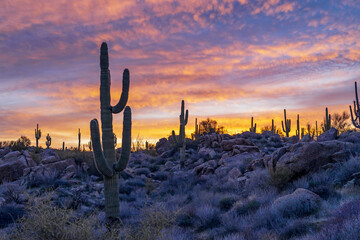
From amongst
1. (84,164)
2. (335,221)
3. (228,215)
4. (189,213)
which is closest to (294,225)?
Result: (335,221)

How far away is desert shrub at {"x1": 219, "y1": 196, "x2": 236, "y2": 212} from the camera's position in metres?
10.9

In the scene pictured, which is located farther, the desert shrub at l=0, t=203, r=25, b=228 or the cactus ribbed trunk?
the desert shrub at l=0, t=203, r=25, b=228

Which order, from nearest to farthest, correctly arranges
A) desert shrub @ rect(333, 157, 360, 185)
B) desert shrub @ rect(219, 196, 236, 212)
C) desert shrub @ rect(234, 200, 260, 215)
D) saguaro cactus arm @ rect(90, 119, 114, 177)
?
saguaro cactus arm @ rect(90, 119, 114, 177), desert shrub @ rect(234, 200, 260, 215), desert shrub @ rect(333, 157, 360, 185), desert shrub @ rect(219, 196, 236, 212)

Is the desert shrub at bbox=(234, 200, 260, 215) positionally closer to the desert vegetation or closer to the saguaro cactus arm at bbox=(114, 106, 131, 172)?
the desert vegetation

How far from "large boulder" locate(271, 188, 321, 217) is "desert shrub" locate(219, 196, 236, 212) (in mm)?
2562

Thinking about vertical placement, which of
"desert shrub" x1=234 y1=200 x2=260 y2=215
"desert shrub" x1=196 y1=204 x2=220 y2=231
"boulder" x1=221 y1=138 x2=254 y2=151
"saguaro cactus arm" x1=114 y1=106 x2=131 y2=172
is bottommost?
"desert shrub" x1=196 y1=204 x2=220 y2=231

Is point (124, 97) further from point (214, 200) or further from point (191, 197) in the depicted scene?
point (191, 197)

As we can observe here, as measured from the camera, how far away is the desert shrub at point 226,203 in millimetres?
10883

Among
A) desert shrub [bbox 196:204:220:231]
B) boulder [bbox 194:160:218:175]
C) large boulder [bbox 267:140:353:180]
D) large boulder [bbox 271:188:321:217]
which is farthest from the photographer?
boulder [bbox 194:160:218:175]

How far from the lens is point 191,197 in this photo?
45.0 ft

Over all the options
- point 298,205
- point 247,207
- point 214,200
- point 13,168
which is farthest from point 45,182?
point 298,205

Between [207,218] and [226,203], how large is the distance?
1.73 m

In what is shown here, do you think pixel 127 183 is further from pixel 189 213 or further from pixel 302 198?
pixel 302 198

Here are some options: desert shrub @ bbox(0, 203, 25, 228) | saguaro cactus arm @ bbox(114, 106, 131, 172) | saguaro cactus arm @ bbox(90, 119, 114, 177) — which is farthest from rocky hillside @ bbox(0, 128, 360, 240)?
saguaro cactus arm @ bbox(114, 106, 131, 172)
